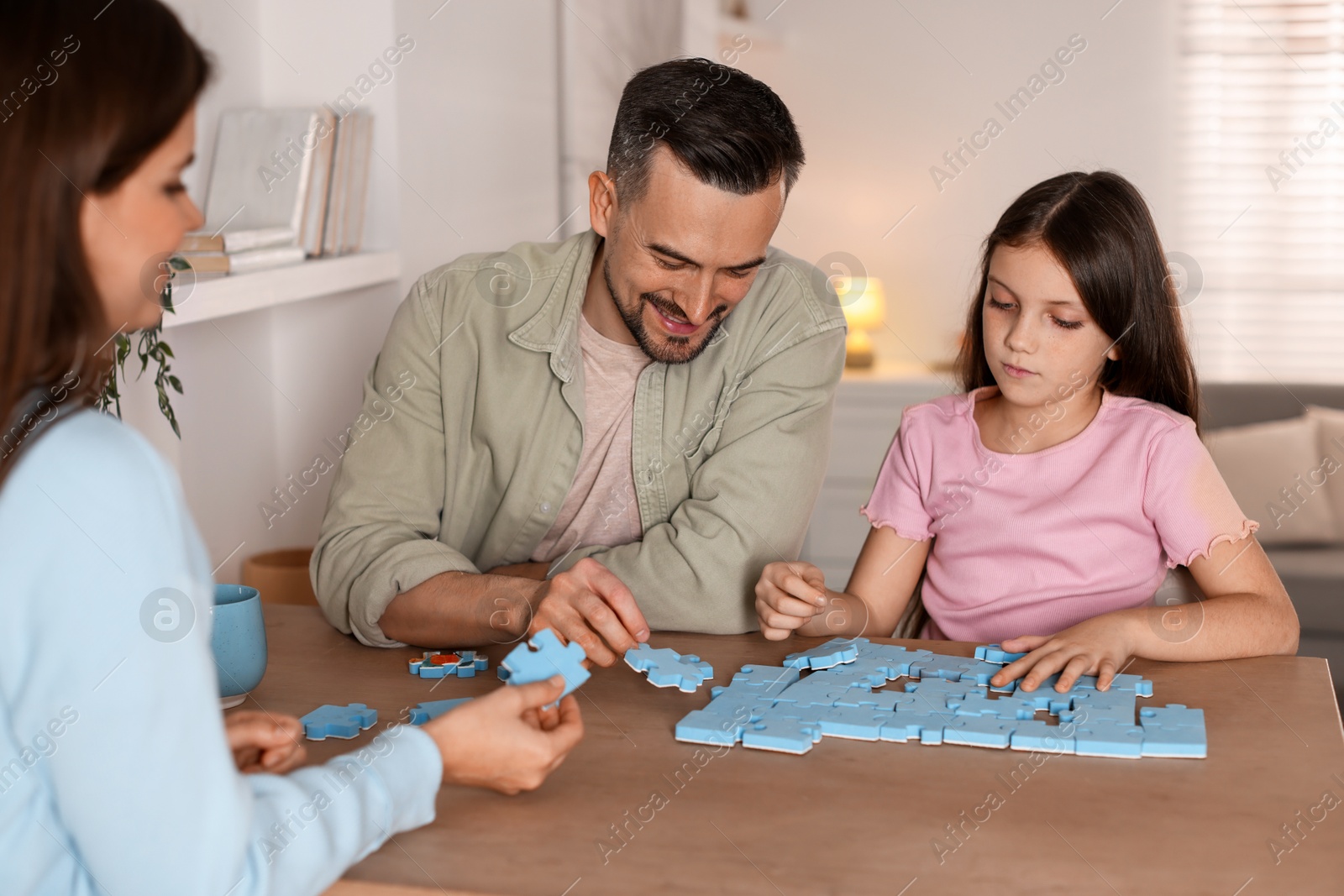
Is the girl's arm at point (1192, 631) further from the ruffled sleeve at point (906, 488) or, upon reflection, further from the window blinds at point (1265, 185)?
the window blinds at point (1265, 185)

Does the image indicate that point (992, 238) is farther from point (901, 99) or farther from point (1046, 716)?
point (901, 99)

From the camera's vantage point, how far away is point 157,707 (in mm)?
910

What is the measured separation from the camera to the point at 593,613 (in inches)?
64.7

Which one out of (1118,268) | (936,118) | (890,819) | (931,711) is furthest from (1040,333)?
(936,118)

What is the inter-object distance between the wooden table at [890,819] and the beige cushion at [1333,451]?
3037 mm

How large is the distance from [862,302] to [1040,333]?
3648 mm

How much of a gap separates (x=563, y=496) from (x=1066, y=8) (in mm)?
4383

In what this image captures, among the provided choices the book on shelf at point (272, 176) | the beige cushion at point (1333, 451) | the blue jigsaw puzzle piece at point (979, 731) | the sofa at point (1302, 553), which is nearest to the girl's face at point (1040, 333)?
the blue jigsaw puzzle piece at point (979, 731)

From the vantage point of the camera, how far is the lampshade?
220 inches

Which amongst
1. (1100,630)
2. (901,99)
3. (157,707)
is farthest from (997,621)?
(901,99)

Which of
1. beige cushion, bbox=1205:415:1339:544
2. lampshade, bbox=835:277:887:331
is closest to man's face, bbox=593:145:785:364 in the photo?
beige cushion, bbox=1205:415:1339:544

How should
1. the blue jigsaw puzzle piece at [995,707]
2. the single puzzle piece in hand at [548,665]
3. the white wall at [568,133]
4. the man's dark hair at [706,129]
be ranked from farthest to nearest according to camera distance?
1. the white wall at [568,133]
2. the man's dark hair at [706,129]
3. the blue jigsaw puzzle piece at [995,707]
4. the single puzzle piece in hand at [548,665]

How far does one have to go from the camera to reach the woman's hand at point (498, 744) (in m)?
1.22

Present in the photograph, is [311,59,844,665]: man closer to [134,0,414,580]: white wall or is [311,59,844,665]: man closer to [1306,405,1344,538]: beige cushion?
[134,0,414,580]: white wall
